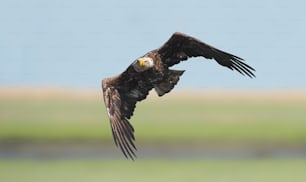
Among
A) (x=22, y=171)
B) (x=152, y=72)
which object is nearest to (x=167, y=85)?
(x=152, y=72)

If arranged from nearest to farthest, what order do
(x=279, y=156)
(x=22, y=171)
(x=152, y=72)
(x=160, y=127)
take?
(x=152, y=72)
(x=22, y=171)
(x=279, y=156)
(x=160, y=127)

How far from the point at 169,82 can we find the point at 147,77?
226mm

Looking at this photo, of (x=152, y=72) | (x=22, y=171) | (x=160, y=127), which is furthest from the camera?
(x=160, y=127)

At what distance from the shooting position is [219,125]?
29.1 m

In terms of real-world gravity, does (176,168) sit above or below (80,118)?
below

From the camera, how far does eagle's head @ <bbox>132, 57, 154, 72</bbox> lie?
1622 cm

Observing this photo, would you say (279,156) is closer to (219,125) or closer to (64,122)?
(219,125)

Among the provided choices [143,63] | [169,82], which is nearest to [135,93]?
[169,82]

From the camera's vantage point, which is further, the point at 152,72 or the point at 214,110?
the point at 214,110

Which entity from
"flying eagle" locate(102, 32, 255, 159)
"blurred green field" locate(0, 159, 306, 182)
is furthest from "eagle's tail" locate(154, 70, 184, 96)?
"blurred green field" locate(0, 159, 306, 182)

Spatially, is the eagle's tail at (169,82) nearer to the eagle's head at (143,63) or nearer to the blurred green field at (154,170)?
the eagle's head at (143,63)

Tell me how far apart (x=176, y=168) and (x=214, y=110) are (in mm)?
6397

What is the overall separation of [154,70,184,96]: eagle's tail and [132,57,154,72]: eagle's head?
0.86 feet

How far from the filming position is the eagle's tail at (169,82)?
16.4 meters
